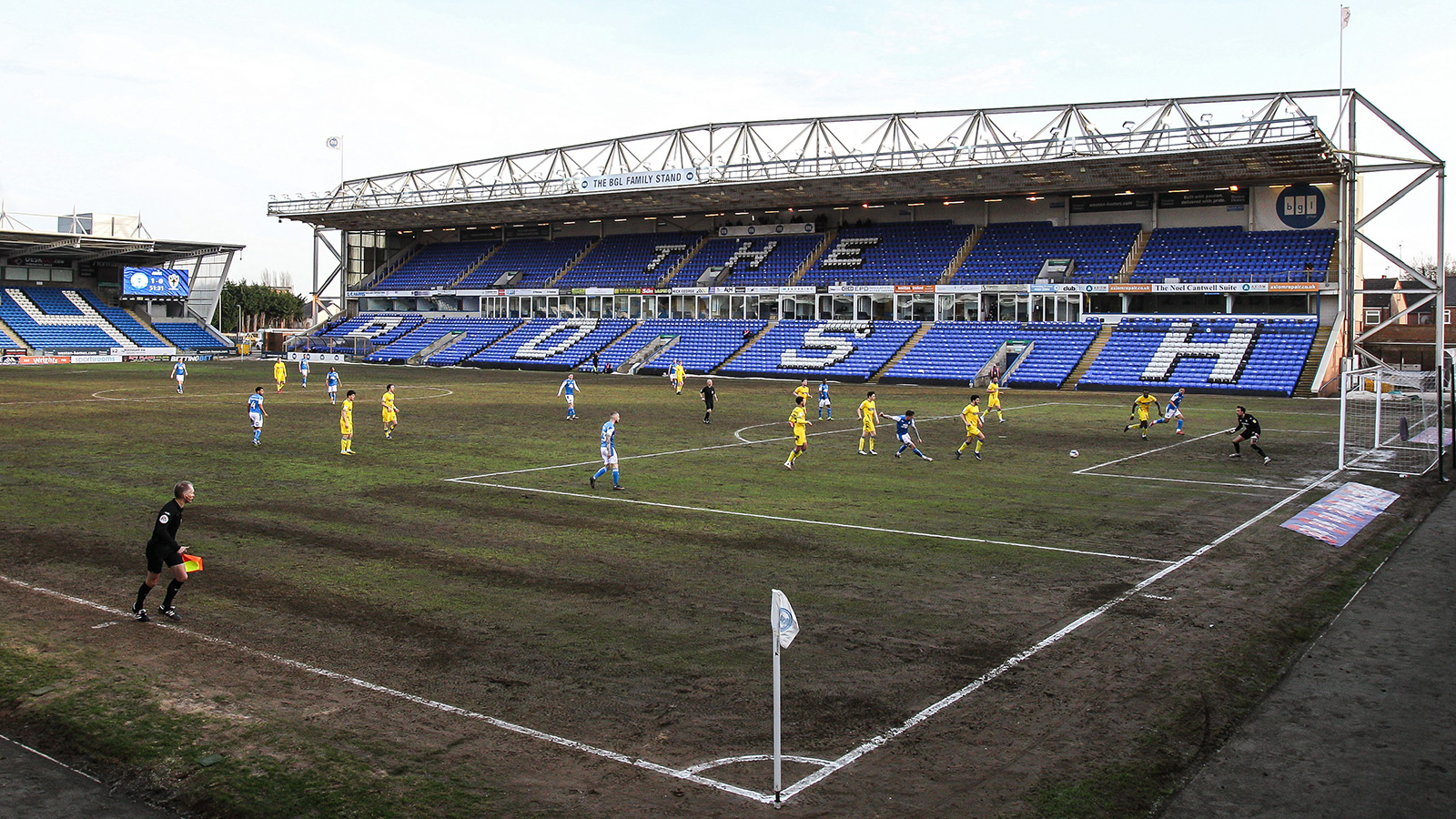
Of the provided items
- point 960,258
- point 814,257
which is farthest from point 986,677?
point 814,257

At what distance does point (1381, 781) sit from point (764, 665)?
5.40 m

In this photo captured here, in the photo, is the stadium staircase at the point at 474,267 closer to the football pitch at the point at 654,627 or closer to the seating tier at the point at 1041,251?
the seating tier at the point at 1041,251

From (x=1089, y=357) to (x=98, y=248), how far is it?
3087 inches

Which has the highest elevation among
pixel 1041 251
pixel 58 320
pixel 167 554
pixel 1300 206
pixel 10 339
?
pixel 1300 206

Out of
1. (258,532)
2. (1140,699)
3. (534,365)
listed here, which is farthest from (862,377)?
(1140,699)

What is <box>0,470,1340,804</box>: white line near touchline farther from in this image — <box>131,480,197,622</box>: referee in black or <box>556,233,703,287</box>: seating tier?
<box>556,233,703,287</box>: seating tier

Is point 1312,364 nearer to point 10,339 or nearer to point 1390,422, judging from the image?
point 1390,422

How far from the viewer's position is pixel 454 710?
880 centimetres

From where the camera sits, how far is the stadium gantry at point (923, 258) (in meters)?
54.7

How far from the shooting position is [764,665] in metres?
10.1

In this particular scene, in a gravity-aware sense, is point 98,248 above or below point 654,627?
above

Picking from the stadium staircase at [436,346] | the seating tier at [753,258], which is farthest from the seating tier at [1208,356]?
the stadium staircase at [436,346]

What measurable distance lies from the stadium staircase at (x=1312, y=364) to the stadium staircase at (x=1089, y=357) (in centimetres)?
1059

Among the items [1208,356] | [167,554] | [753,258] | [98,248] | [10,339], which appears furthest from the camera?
[98,248]
